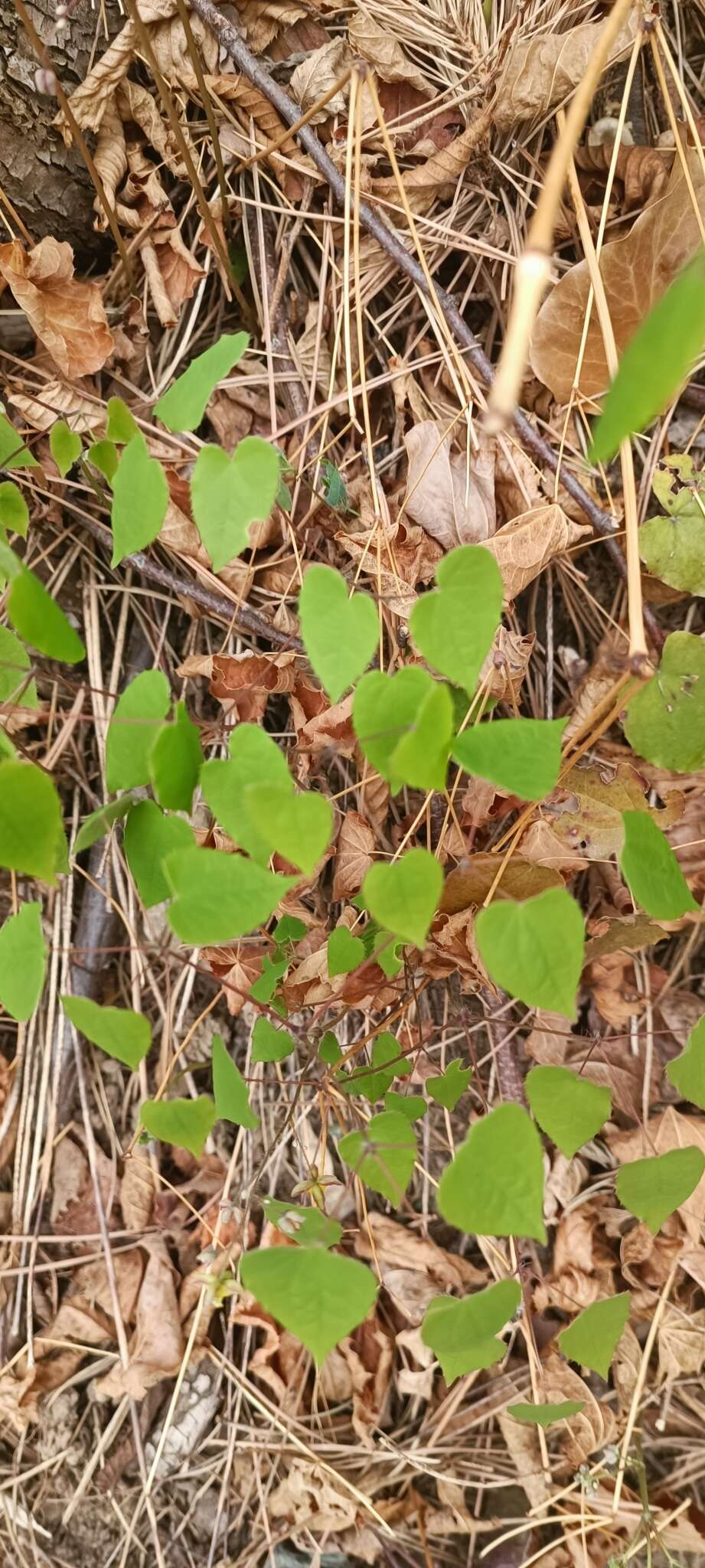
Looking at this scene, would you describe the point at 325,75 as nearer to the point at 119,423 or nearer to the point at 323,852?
the point at 119,423

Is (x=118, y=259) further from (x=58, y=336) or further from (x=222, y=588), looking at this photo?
(x=222, y=588)

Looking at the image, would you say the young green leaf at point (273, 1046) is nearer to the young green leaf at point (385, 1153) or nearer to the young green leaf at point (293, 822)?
the young green leaf at point (385, 1153)

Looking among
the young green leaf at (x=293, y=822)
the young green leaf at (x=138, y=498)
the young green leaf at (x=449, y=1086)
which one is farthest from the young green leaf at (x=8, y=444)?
the young green leaf at (x=449, y=1086)

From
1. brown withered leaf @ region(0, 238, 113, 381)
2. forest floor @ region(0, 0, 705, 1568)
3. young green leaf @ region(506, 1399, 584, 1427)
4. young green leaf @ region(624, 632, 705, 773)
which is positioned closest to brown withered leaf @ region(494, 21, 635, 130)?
forest floor @ region(0, 0, 705, 1568)

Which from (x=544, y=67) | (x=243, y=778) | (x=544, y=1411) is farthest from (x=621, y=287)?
(x=544, y=1411)

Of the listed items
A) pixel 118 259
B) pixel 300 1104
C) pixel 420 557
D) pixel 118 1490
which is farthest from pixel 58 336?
pixel 118 1490

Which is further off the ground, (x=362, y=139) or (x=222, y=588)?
(x=362, y=139)
